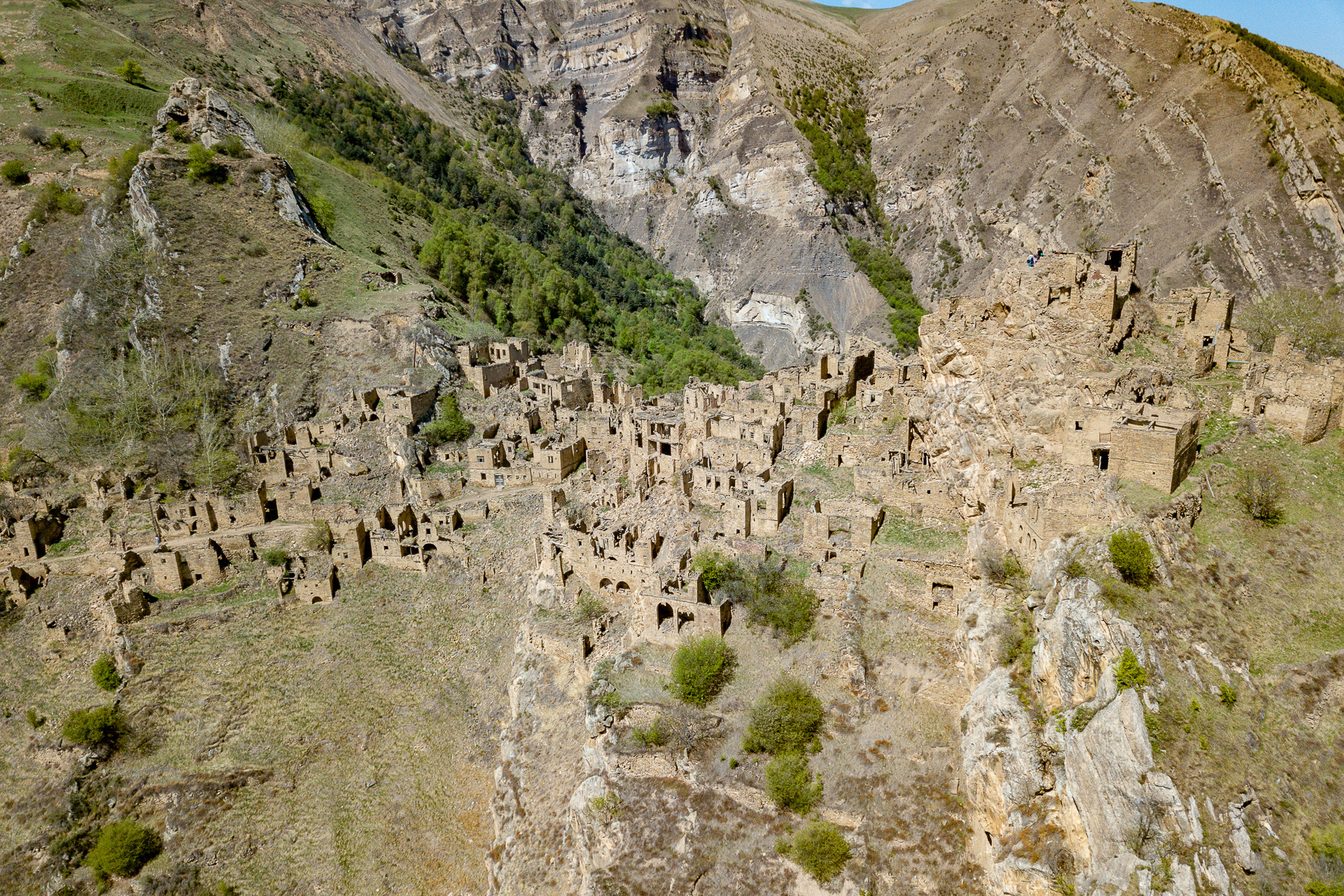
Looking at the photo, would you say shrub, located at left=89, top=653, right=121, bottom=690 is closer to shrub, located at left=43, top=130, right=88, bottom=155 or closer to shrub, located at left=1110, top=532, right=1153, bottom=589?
shrub, located at left=1110, top=532, right=1153, bottom=589

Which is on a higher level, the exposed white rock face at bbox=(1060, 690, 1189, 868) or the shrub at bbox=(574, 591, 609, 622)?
the exposed white rock face at bbox=(1060, 690, 1189, 868)

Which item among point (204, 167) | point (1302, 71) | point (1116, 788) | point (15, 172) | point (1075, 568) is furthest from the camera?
point (1302, 71)

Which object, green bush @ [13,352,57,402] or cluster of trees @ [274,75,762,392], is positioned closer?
green bush @ [13,352,57,402]

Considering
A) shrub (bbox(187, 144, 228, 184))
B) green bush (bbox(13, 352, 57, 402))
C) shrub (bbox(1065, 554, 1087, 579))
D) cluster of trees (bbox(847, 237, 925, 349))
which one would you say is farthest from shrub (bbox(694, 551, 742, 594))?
cluster of trees (bbox(847, 237, 925, 349))

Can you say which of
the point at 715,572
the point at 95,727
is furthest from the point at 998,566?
the point at 95,727

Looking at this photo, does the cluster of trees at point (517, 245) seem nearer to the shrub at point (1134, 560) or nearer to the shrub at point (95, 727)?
the shrub at point (95, 727)

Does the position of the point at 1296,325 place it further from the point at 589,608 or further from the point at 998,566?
the point at 589,608
